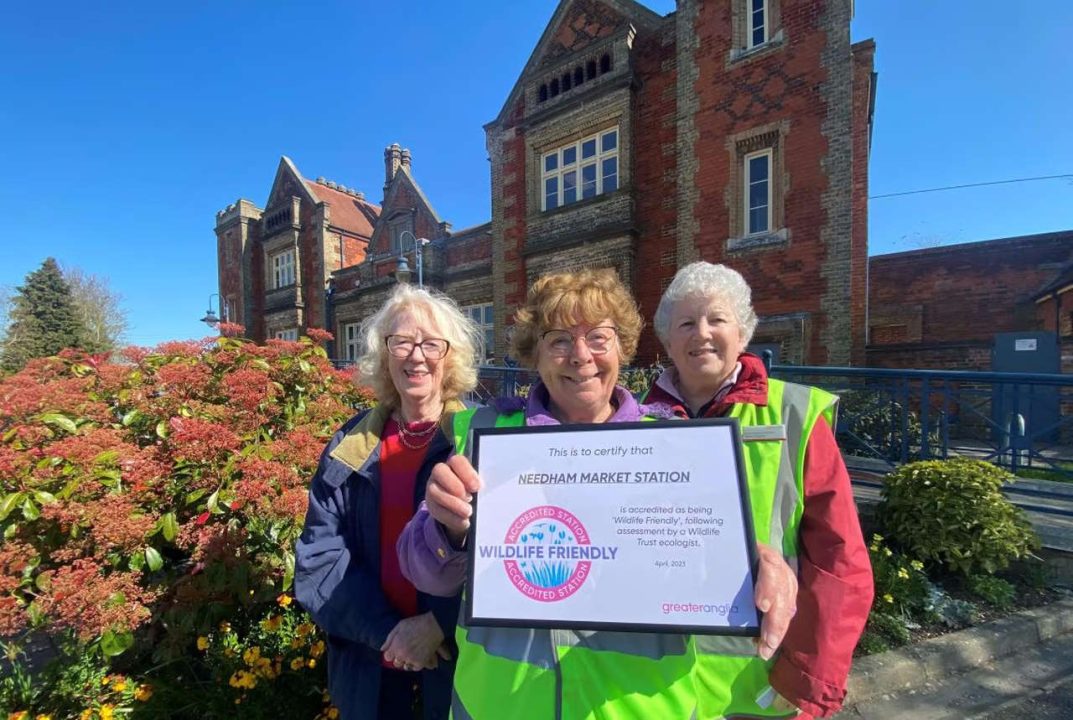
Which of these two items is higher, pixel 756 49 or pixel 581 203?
pixel 756 49

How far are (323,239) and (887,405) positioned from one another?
19746 mm

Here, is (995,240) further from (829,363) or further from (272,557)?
(272,557)

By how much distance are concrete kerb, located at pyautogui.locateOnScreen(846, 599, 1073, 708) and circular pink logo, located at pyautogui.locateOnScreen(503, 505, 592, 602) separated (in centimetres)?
257

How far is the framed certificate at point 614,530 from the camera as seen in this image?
45.6 inches

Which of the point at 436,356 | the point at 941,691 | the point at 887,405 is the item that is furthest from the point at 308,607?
the point at 887,405

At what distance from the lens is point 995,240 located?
1444 cm

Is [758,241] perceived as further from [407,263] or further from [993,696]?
[407,263]

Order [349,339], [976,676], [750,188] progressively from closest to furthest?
1. [976,676]
2. [750,188]
3. [349,339]

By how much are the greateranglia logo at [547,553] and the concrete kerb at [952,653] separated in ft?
8.41

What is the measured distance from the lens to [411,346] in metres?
1.94

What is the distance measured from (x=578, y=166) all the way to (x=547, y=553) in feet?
41.1

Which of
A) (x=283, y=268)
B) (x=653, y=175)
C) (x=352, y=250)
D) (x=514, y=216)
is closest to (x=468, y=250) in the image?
(x=514, y=216)

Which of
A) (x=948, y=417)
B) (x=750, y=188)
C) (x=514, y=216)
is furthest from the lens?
(x=514, y=216)

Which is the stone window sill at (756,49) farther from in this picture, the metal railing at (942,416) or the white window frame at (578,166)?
the metal railing at (942,416)
